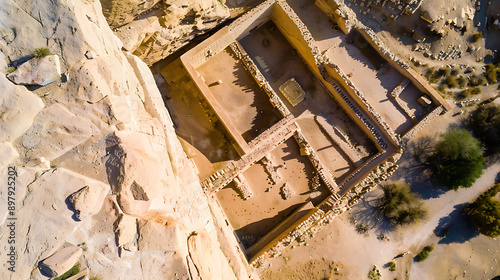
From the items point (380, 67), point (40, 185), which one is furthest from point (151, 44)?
point (380, 67)

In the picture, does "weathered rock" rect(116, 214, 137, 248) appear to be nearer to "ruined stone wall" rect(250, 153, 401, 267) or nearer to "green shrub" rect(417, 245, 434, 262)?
"ruined stone wall" rect(250, 153, 401, 267)

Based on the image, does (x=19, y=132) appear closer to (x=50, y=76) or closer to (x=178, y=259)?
(x=50, y=76)

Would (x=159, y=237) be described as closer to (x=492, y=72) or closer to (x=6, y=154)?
(x=6, y=154)

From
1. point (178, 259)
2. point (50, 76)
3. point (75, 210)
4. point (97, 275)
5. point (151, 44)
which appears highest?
point (151, 44)

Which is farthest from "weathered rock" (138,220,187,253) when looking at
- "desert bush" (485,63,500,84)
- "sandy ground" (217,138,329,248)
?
"desert bush" (485,63,500,84)

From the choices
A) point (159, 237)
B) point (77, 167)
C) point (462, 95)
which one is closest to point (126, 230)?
point (159, 237)

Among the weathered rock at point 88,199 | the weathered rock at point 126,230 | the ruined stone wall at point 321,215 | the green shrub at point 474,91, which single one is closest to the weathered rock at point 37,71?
the weathered rock at point 88,199
